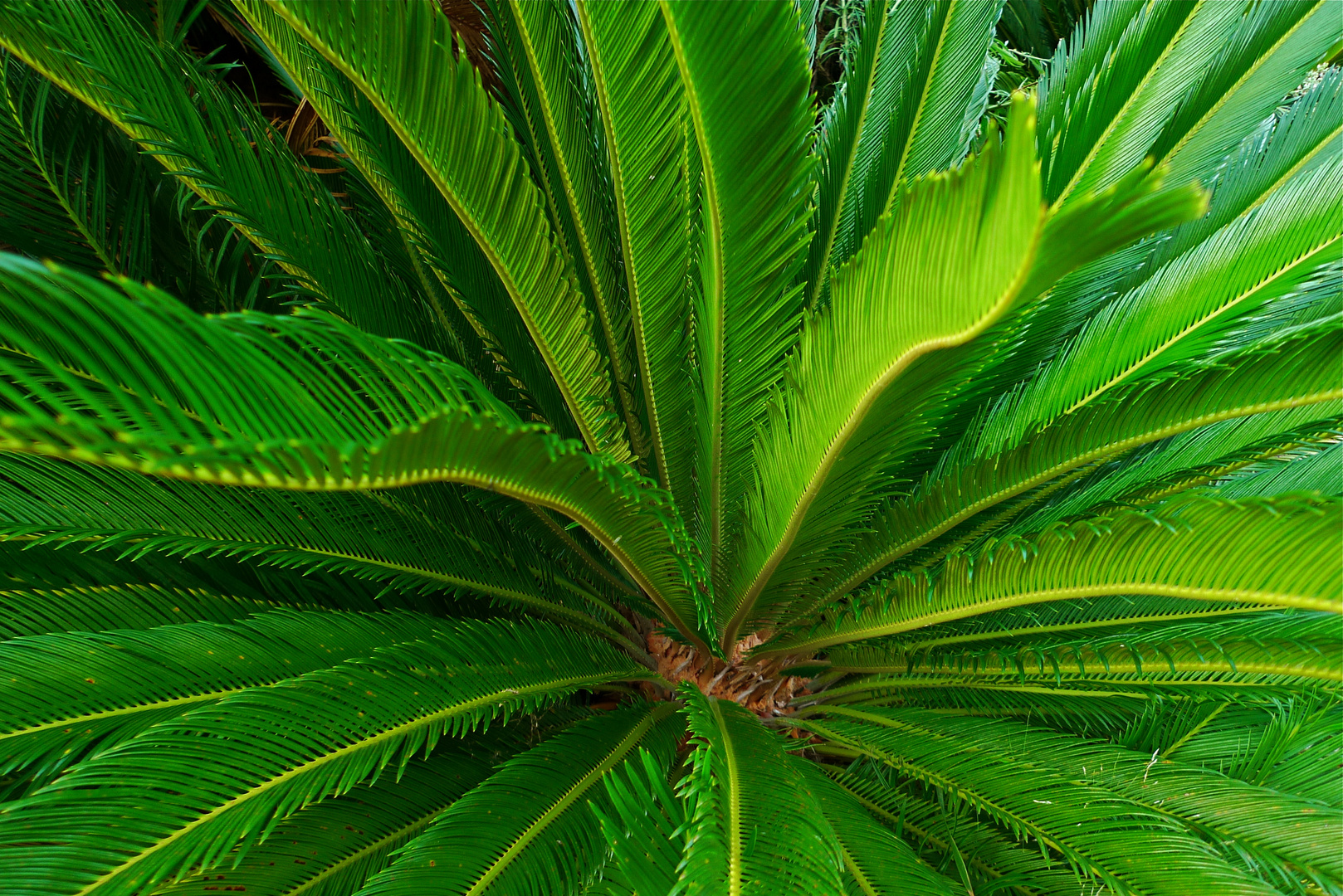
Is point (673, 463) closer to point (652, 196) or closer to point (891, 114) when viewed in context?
point (652, 196)

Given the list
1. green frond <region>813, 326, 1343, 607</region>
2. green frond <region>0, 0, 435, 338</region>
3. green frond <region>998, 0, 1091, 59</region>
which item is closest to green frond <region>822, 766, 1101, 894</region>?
Result: green frond <region>813, 326, 1343, 607</region>

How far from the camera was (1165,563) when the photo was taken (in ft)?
3.40

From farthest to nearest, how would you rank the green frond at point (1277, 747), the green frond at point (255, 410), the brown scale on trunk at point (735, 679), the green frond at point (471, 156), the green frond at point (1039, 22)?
the green frond at point (1039, 22) → the brown scale on trunk at point (735, 679) → the green frond at point (1277, 747) → the green frond at point (471, 156) → the green frond at point (255, 410)

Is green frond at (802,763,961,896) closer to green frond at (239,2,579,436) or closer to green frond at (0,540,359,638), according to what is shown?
green frond at (239,2,579,436)

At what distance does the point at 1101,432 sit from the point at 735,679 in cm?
Answer: 85

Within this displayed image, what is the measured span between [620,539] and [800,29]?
27.9 inches

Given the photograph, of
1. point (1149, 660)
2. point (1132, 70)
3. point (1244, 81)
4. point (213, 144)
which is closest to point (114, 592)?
point (213, 144)

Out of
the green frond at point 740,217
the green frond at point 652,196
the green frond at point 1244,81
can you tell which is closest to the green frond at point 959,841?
the green frond at point 740,217

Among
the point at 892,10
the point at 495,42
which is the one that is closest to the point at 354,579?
the point at 495,42

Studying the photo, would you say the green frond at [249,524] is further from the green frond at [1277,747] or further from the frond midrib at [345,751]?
the green frond at [1277,747]

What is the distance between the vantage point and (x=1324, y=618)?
122 centimetres

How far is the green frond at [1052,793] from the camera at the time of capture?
3.64ft

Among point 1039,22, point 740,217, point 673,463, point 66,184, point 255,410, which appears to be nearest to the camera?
point 255,410

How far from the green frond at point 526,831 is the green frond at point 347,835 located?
0.19 feet
